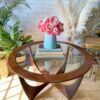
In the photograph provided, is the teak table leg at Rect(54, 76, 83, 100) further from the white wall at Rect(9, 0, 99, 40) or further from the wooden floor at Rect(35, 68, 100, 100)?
the white wall at Rect(9, 0, 99, 40)

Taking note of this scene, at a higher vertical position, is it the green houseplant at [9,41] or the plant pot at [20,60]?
the green houseplant at [9,41]

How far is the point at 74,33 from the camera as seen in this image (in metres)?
2.39

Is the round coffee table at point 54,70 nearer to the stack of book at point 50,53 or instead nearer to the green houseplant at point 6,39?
the stack of book at point 50,53

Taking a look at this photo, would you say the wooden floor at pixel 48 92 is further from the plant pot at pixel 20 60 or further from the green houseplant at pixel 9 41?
the green houseplant at pixel 9 41

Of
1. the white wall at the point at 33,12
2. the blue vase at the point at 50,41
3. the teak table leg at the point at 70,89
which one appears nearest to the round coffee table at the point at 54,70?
the teak table leg at the point at 70,89

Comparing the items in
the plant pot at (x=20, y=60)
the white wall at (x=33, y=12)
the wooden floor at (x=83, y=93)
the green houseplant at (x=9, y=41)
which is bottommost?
the wooden floor at (x=83, y=93)

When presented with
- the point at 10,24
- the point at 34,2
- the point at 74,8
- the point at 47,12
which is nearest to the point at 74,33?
the point at 74,8

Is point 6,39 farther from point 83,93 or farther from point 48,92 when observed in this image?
point 83,93

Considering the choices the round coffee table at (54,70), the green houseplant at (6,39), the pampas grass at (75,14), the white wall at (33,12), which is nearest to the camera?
the round coffee table at (54,70)

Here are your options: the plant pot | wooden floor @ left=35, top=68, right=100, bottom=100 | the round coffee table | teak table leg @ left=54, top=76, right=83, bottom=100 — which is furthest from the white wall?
teak table leg @ left=54, top=76, right=83, bottom=100

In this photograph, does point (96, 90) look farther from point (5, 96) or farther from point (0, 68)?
point (0, 68)

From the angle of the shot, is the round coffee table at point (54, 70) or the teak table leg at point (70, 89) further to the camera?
the teak table leg at point (70, 89)

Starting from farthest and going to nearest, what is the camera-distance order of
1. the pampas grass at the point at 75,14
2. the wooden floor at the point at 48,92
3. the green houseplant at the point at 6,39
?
the pampas grass at the point at 75,14 < the green houseplant at the point at 6,39 < the wooden floor at the point at 48,92

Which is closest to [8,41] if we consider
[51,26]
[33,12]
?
[33,12]
